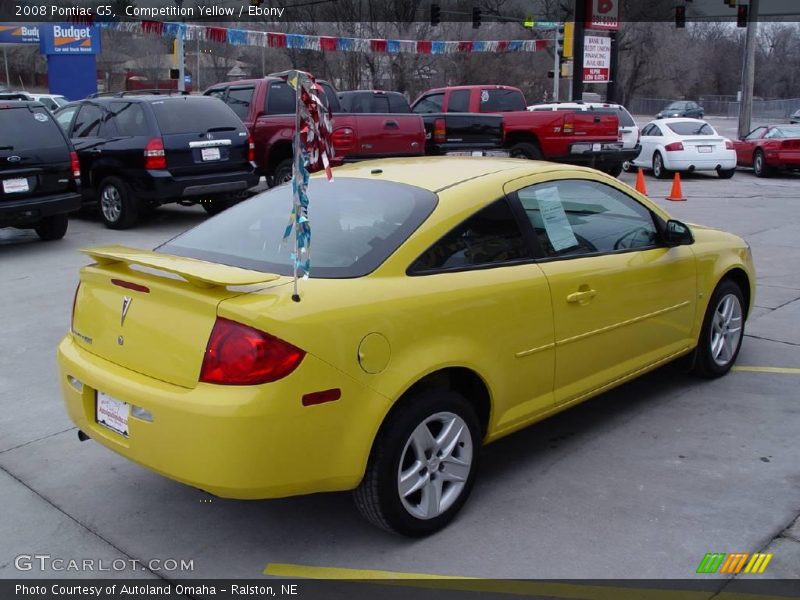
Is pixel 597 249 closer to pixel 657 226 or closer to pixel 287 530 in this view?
pixel 657 226

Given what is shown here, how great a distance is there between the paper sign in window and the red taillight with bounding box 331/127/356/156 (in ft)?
30.5

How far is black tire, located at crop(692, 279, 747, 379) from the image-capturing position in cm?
564

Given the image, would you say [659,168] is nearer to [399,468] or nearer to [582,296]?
[582,296]

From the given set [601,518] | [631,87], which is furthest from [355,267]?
[631,87]

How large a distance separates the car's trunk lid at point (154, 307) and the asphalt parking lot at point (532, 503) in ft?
2.63

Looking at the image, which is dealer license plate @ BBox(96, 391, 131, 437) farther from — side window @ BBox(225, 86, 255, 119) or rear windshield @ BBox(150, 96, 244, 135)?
side window @ BBox(225, 86, 255, 119)

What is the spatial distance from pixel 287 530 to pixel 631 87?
73.7m

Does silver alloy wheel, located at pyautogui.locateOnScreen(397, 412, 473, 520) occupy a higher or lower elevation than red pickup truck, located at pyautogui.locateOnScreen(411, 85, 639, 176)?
lower

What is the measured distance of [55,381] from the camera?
5926mm

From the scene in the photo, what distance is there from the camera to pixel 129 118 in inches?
470

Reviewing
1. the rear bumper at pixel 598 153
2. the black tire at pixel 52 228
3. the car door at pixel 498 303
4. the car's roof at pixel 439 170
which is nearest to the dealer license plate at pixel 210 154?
the black tire at pixel 52 228

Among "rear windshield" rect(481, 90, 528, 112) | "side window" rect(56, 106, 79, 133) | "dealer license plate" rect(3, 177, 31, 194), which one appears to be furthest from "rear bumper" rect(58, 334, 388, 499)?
Result: "rear windshield" rect(481, 90, 528, 112)

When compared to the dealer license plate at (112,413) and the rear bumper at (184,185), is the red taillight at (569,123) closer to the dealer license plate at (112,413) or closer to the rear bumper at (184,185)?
the rear bumper at (184,185)

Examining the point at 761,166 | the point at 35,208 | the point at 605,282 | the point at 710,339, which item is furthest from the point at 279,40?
the point at 605,282
